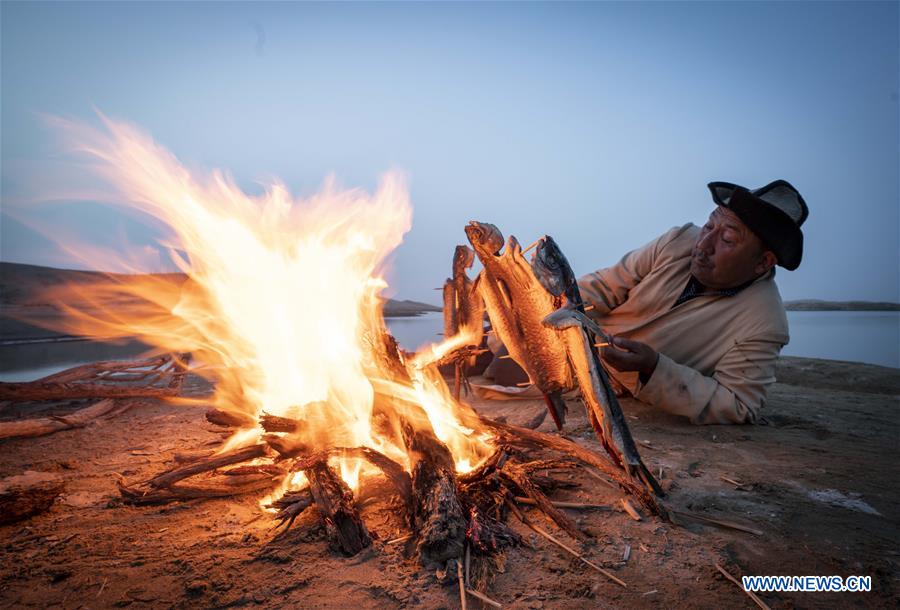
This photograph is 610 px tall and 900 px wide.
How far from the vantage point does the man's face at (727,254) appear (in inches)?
153

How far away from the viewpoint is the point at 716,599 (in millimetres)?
1622

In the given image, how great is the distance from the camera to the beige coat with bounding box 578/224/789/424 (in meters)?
3.84

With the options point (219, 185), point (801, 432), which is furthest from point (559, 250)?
point (801, 432)

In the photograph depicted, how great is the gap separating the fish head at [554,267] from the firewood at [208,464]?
212 cm

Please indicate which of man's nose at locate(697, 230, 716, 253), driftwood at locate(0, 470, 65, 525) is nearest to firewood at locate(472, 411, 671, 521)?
driftwood at locate(0, 470, 65, 525)

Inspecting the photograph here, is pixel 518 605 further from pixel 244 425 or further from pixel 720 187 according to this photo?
pixel 720 187

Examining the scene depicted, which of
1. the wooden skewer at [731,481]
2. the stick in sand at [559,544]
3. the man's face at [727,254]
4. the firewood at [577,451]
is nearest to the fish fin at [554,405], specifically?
the firewood at [577,451]

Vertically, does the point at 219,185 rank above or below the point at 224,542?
above

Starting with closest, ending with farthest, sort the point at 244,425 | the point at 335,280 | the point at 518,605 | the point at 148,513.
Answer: the point at 518,605, the point at 148,513, the point at 244,425, the point at 335,280

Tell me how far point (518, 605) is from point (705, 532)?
115cm

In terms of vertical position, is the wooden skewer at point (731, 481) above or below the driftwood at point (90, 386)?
below

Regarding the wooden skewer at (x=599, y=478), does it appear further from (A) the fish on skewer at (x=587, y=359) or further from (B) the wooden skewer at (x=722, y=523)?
(B) the wooden skewer at (x=722, y=523)

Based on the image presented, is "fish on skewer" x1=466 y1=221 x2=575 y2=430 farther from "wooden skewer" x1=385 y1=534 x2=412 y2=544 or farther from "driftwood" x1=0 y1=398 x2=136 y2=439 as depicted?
→ "driftwood" x1=0 y1=398 x2=136 y2=439

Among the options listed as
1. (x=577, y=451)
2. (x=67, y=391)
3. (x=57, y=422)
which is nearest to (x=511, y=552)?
(x=577, y=451)
